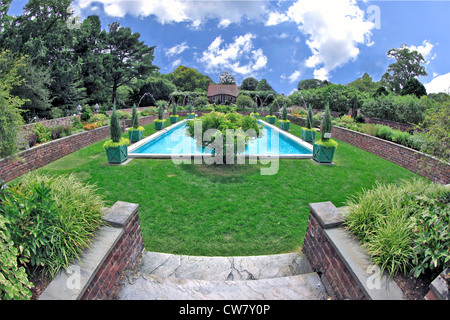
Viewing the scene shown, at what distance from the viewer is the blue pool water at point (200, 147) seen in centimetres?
1148

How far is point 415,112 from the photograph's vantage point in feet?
52.1

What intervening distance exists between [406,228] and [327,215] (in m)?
0.91

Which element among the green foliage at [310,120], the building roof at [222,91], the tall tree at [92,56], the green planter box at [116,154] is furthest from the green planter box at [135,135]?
the building roof at [222,91]

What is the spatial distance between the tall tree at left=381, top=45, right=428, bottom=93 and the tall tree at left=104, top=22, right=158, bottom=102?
42.6m

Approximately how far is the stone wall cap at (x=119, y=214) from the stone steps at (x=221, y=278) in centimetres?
66

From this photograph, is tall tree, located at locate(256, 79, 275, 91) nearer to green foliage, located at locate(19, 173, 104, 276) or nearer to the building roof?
the building roof

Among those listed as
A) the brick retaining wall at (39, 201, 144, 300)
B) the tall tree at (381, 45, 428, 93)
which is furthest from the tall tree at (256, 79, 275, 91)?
the brick retaining wall at (39, 201, 144, 300)

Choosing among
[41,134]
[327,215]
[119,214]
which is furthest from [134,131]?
[327,215]

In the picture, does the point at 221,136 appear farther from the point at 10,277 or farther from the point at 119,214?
the point at 10,277

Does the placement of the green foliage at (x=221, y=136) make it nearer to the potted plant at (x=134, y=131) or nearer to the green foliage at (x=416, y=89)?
the potted plant at (x=134, y=131)

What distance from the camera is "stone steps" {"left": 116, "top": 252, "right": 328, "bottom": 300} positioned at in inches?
103
